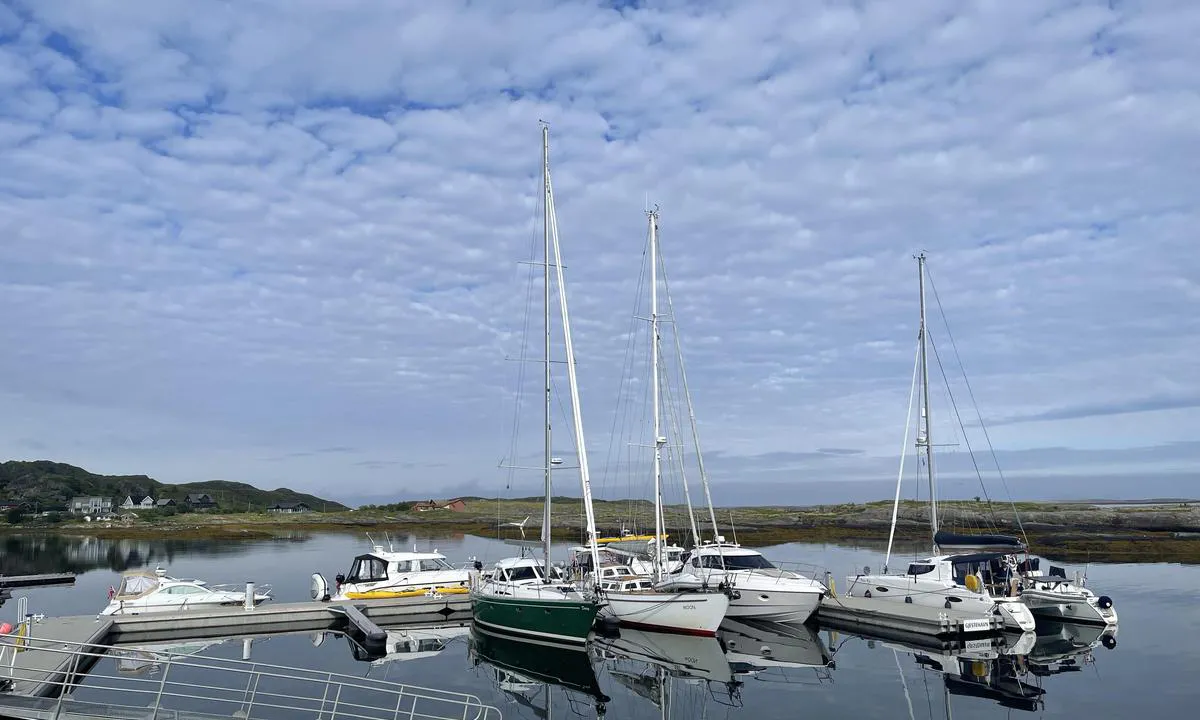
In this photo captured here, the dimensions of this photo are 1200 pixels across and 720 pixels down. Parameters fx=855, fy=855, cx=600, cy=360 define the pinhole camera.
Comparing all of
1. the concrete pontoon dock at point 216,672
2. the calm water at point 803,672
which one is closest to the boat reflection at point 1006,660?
the calm water at point 803,672

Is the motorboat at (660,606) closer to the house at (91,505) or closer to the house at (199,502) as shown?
the house at (91,505)

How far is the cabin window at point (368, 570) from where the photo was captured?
3984cm

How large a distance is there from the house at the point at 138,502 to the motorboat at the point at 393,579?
14768cm

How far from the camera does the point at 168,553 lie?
76188mm

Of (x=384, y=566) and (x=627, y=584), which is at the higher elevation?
(x=384, y=566)

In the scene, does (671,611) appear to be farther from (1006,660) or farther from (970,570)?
(970,570)

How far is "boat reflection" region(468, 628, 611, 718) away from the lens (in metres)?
24.6

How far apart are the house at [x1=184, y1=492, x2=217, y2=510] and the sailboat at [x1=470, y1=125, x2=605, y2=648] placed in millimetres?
150875

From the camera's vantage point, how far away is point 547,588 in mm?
32438

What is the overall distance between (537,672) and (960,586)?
18723 millimetres

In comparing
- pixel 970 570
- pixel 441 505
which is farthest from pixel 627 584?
pixel 441 505

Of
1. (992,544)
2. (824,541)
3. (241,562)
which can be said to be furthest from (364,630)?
(824,541)

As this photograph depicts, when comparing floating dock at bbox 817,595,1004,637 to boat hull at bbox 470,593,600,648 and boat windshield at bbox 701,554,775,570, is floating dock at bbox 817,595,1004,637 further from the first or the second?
boat hull at bbox 470,593,600,648

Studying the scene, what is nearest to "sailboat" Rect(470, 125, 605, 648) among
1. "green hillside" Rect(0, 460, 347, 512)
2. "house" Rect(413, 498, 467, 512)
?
"house" Rect(413, 498, 467, 512)
